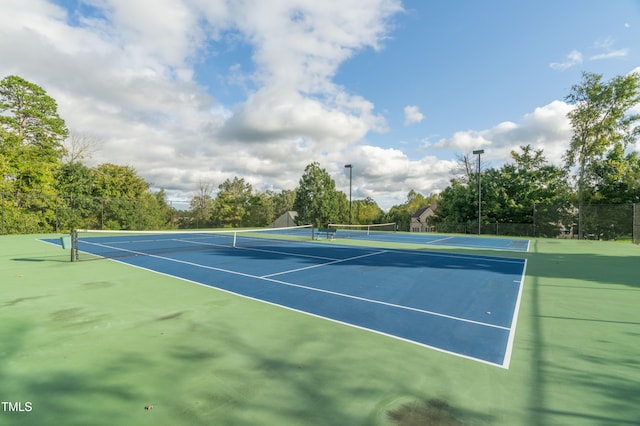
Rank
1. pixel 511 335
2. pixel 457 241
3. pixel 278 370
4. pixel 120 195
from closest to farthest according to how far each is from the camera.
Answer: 1. pixel 278 370
2. pixel 511 335
3. pixel 457 241
4. pixel 120 195

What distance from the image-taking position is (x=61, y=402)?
8.41 feet

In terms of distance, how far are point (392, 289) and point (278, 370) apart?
4.16 metres

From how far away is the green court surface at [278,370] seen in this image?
8.04 feet

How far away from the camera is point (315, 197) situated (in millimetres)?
46594

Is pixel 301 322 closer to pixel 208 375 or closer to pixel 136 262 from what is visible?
pixel 208 375

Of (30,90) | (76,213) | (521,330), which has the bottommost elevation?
(521,330)

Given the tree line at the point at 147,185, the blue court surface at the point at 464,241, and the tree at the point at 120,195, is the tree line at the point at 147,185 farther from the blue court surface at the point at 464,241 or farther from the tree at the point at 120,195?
the blue court surface at the point at 464,241

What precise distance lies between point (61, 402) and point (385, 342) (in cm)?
341

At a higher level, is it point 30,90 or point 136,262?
point 30,90

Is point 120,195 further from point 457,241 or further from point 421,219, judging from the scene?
point 421,219

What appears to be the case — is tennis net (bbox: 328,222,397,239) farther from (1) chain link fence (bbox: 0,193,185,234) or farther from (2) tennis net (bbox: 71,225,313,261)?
(1) chain link fence (bbox: 0,193,185,234)

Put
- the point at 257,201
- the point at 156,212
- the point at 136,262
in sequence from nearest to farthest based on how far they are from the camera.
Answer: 1. the point at 136,262
2. the point at 156,212
3. the point at 257,201

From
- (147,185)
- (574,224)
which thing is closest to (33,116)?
(147,185)

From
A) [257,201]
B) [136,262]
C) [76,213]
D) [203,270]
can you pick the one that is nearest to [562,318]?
[203,270]
